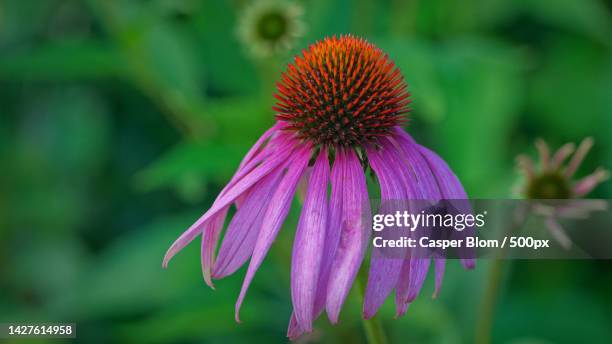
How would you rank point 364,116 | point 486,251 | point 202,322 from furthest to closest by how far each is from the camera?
point 202,322 → point 486,251 → point 364,116

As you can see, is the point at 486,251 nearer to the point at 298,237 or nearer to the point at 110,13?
the point at 298,237

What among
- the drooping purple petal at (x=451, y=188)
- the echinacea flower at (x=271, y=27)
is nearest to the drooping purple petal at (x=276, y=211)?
the drooping purple petal at (x=451, y=188)

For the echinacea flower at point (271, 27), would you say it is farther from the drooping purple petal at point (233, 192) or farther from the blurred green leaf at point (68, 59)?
the drooping purple petal at point (233, 192)

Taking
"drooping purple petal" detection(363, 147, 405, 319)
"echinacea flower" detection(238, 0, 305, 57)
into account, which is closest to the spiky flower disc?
"drooping purple petal" detection(363, 147, 405, 319)

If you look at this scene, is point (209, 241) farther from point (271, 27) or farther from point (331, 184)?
point (271, 27)

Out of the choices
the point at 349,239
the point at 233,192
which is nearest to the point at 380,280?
the point at 349,239

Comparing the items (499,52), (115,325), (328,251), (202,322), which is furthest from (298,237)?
(115,325)
